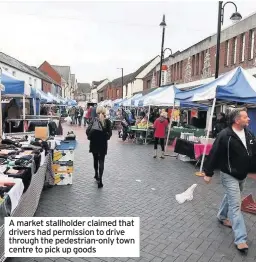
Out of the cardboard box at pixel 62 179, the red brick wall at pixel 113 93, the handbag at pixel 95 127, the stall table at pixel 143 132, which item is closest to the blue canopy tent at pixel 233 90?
the handbag at pixel 95 127

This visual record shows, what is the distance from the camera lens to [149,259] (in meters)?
3.95

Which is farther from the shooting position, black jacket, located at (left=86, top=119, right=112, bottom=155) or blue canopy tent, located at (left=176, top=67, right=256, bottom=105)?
blue canopy tent, located at (left=176, top=67, right=256, bottom=105)

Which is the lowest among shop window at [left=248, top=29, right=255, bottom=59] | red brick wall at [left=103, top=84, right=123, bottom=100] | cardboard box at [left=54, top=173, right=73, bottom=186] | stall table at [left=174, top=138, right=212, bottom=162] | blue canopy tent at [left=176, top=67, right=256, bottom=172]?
cardboard box at [left=54, top=173, right=73, bottom=186]

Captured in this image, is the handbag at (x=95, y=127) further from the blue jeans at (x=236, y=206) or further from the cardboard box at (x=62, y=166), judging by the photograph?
the blue jeans at (x=236, y=206)

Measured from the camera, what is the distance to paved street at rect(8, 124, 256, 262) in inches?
165

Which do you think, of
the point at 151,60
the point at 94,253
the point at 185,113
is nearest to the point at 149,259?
the point at 94,253

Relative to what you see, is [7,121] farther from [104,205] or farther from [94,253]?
[94,253]

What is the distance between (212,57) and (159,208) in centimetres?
2043

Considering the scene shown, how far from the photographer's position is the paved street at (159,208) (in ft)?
13.8

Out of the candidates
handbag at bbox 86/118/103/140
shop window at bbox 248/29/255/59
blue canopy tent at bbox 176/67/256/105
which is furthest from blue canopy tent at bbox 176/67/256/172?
shop window at bbox 248/29/255/59

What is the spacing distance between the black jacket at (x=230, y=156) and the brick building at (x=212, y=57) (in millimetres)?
14119

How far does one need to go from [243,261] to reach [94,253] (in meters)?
1.79

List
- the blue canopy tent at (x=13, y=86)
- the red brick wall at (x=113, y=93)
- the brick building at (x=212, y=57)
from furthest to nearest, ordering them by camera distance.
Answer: the red brick wall at (x=113, y=93) → the brick building at (x=212, y=57) → the blue canopy tent at (x=13, y=86)

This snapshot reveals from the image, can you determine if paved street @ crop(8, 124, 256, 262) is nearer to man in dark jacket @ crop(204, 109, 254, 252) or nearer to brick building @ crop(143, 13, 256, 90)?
man in dark jacket @ crop(204, 109, 254, 252)
